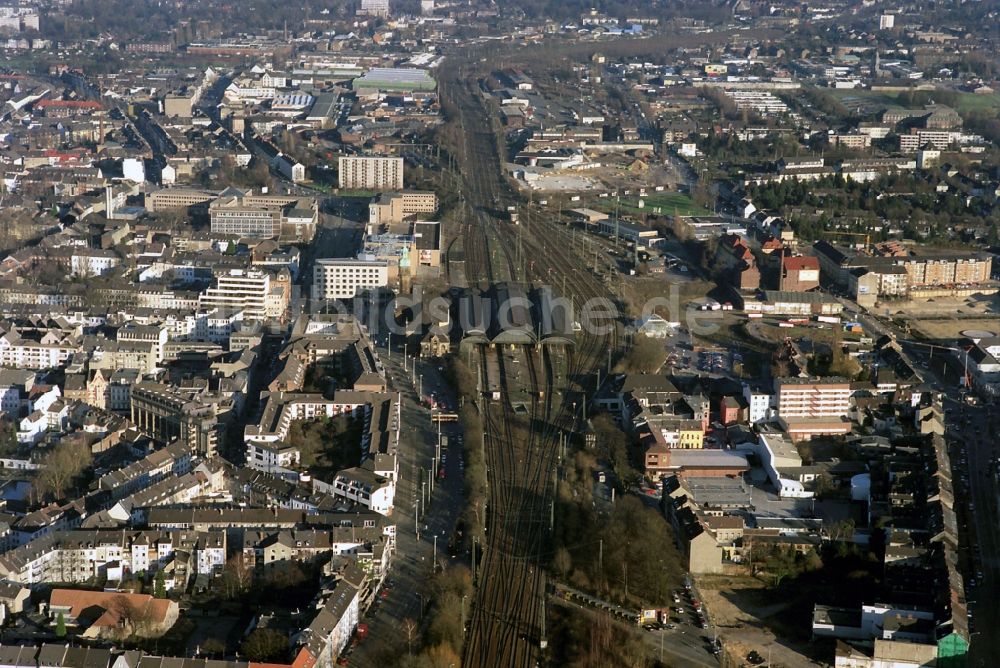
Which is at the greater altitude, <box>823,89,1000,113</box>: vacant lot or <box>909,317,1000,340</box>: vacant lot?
<box>909,317,1000,340</box>: vacant lot

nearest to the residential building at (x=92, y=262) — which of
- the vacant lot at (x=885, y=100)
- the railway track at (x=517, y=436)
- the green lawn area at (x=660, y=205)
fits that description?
the railway track at (x=517, y=436)

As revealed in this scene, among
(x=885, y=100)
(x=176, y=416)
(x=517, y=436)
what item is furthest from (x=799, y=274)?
(x=885, y=100)

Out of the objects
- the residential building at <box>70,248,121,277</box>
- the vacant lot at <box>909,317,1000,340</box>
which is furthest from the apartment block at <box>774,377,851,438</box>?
the residential building at <box>70,248,121,277</box>

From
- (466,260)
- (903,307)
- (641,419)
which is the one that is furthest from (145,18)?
(641,419)

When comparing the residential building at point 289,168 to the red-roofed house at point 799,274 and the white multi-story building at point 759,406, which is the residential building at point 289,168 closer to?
the red-roofed house at point 799,274

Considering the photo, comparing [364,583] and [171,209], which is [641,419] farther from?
[171,209]

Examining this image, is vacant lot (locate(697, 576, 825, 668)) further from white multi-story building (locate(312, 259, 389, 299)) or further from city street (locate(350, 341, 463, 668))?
white multi-story building (locate(312, 259, 389, 299))
